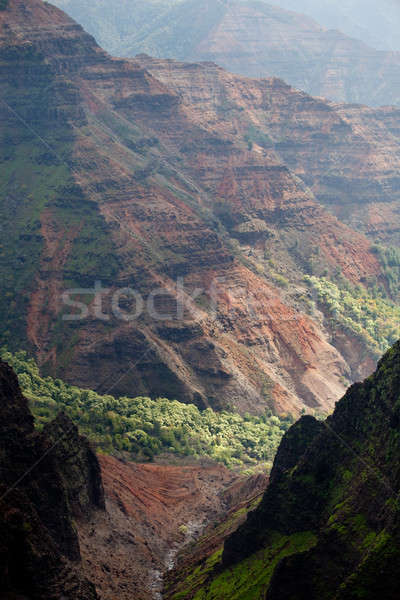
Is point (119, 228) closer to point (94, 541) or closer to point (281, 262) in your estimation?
point (281, 262)

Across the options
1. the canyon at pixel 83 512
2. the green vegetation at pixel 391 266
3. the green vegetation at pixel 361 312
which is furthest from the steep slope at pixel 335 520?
the green vegetation at pixel 391 266

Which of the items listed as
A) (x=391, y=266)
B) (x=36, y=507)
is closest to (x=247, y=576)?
(x=36, y=507)

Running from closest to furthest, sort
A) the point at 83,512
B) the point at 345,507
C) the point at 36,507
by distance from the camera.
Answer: the point at 345,507, the point at 36,507, the point at 83,512

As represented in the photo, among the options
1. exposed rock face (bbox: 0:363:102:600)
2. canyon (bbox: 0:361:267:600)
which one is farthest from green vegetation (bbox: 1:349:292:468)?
exposed rock face (bbox: 0:363:102:600)

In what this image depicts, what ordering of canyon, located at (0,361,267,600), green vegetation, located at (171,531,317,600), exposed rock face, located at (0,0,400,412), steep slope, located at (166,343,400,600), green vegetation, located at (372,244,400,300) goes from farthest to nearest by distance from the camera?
green vegetation, located at (372,244,400,300) → exposed rock face, located at (0,0,400,412) → green vegetation, located at (171,531,317,600) → canyon, located at (0,361,267,600) → steep slope, located at (166,343,400,600)

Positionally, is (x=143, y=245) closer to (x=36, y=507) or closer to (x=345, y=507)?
(x=36, y=507)

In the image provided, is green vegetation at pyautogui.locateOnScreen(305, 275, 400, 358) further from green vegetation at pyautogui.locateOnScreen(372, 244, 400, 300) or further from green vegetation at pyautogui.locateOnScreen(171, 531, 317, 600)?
green vegetation at pyautogui.locateOnScreen(171, 531, 317, 600)

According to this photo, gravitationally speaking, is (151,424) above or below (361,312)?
below
